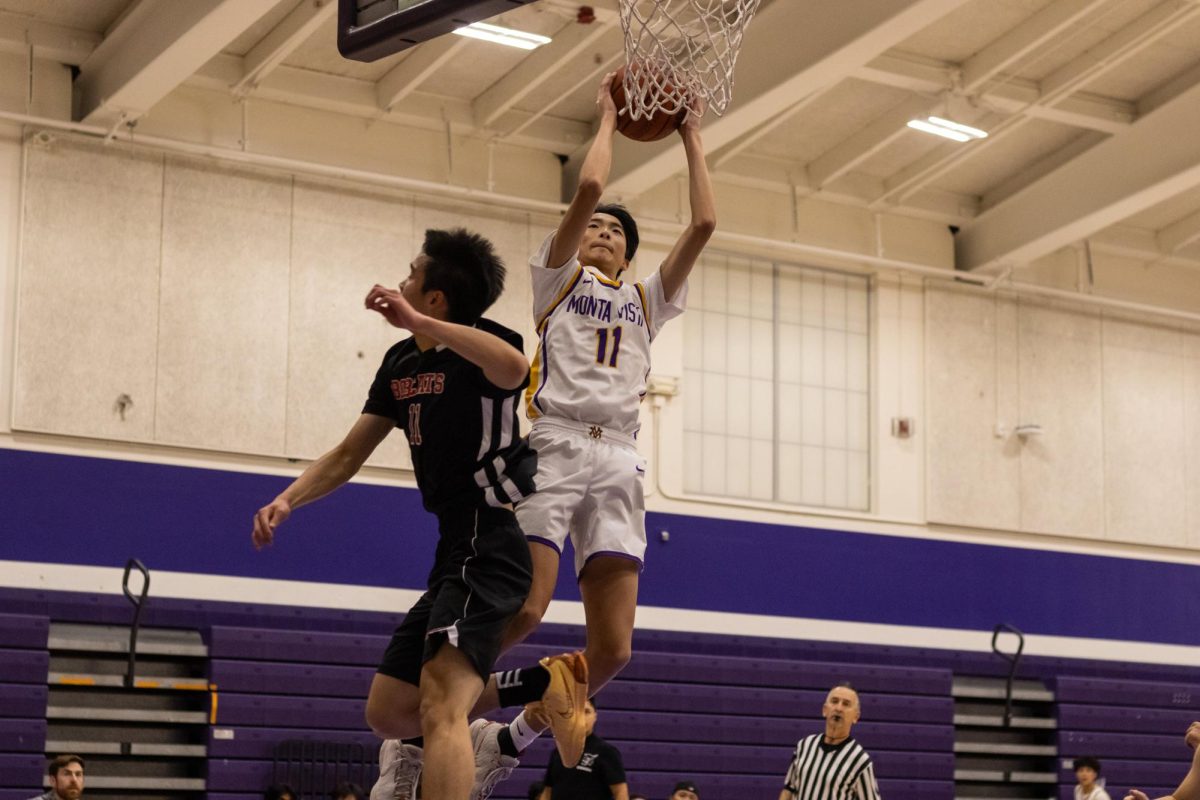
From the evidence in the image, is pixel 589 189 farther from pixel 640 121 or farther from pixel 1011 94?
pixel 1011 94

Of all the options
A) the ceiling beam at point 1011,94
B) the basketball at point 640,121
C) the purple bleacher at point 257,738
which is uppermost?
the ceiling beam at point 1011,94

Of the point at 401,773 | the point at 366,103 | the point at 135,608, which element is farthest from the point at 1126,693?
the point at 401,773

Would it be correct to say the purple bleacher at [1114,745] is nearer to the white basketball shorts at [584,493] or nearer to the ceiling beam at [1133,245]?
the ceiling beam at [1133,245]

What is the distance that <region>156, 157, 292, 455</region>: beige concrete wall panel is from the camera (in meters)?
14.8

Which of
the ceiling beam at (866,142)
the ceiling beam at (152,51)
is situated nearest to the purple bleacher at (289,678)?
the ceiling beam at (152,51)

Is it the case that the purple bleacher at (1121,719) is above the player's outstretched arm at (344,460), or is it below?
below

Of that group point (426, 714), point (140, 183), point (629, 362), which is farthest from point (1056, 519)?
point (426, 714)

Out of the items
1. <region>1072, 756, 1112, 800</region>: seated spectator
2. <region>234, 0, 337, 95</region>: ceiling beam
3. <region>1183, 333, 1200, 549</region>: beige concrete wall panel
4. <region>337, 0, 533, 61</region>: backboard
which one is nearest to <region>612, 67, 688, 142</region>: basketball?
<region>337, 0, 533, 61</region>: backboard

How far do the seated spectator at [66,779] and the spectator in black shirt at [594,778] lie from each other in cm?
337

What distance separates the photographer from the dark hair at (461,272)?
5.93m

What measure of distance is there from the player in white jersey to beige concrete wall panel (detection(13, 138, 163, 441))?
8.63m

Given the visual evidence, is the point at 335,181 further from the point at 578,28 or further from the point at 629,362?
the point at 629,362

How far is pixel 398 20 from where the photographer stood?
713cm

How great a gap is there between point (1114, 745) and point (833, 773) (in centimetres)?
761
